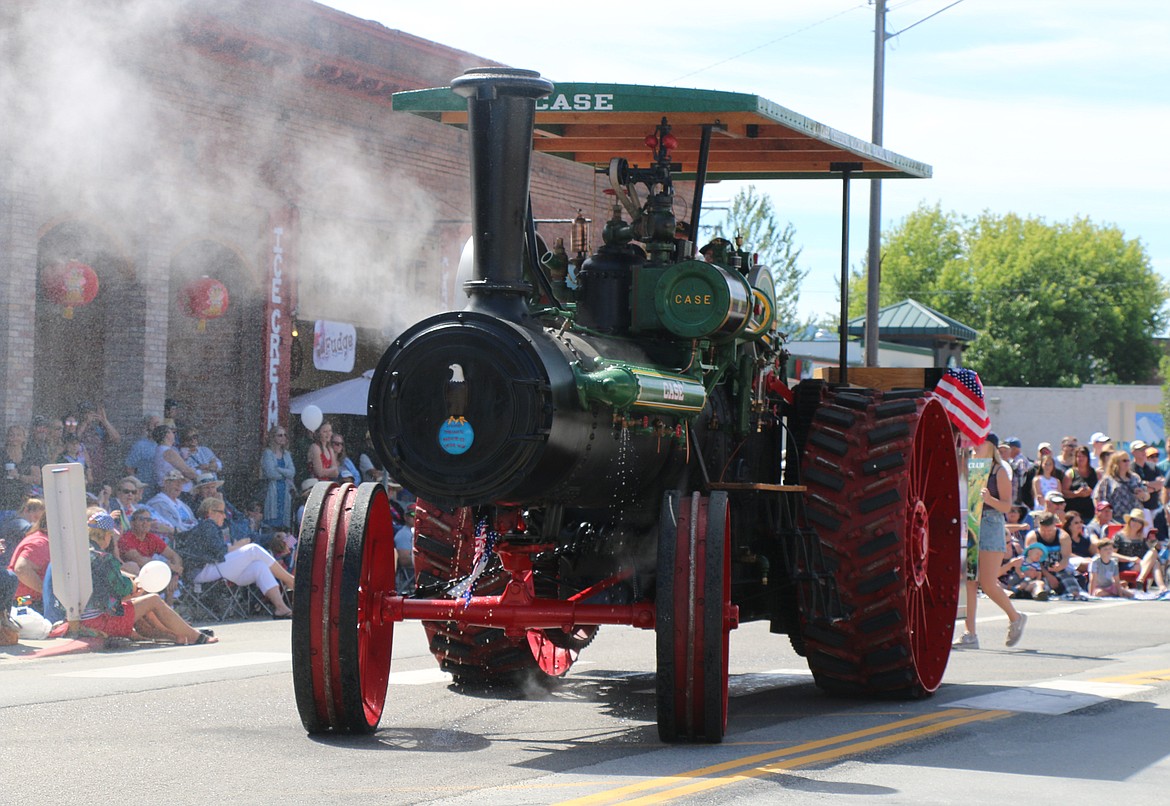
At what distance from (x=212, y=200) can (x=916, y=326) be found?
1209 inches

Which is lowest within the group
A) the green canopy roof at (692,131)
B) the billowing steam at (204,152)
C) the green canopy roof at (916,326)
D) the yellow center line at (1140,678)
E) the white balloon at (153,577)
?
the yellow center line at (1140,678)

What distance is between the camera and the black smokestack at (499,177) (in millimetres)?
7152

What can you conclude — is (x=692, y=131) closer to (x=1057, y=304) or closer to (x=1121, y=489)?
(x=1121, y=489)

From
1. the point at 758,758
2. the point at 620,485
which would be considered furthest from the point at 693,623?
the point at 620,485

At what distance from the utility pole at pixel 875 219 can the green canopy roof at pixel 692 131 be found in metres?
13.1

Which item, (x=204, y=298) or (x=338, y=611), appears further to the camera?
(x=204, y=298)

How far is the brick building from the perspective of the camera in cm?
1683

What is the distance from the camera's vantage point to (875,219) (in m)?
24.3

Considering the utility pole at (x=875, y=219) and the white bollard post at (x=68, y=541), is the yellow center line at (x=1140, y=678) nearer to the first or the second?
the white bollard post at (x=68, y=541)

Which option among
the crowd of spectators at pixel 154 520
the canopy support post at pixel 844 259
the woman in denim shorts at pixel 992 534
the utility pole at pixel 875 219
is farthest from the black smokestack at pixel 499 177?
the utility pole at pixel 875 219

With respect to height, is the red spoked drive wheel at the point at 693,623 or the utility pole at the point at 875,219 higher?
the utility pole at the point at 875,219

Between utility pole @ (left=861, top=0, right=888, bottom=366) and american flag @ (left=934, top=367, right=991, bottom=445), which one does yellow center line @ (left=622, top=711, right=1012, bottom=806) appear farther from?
utility pole @ (left=861, top=0, right=888, bottom=366)

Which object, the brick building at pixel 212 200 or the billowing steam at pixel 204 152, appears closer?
the billowing steam at pixel 204 152

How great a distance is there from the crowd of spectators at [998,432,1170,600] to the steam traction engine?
9238 mm
